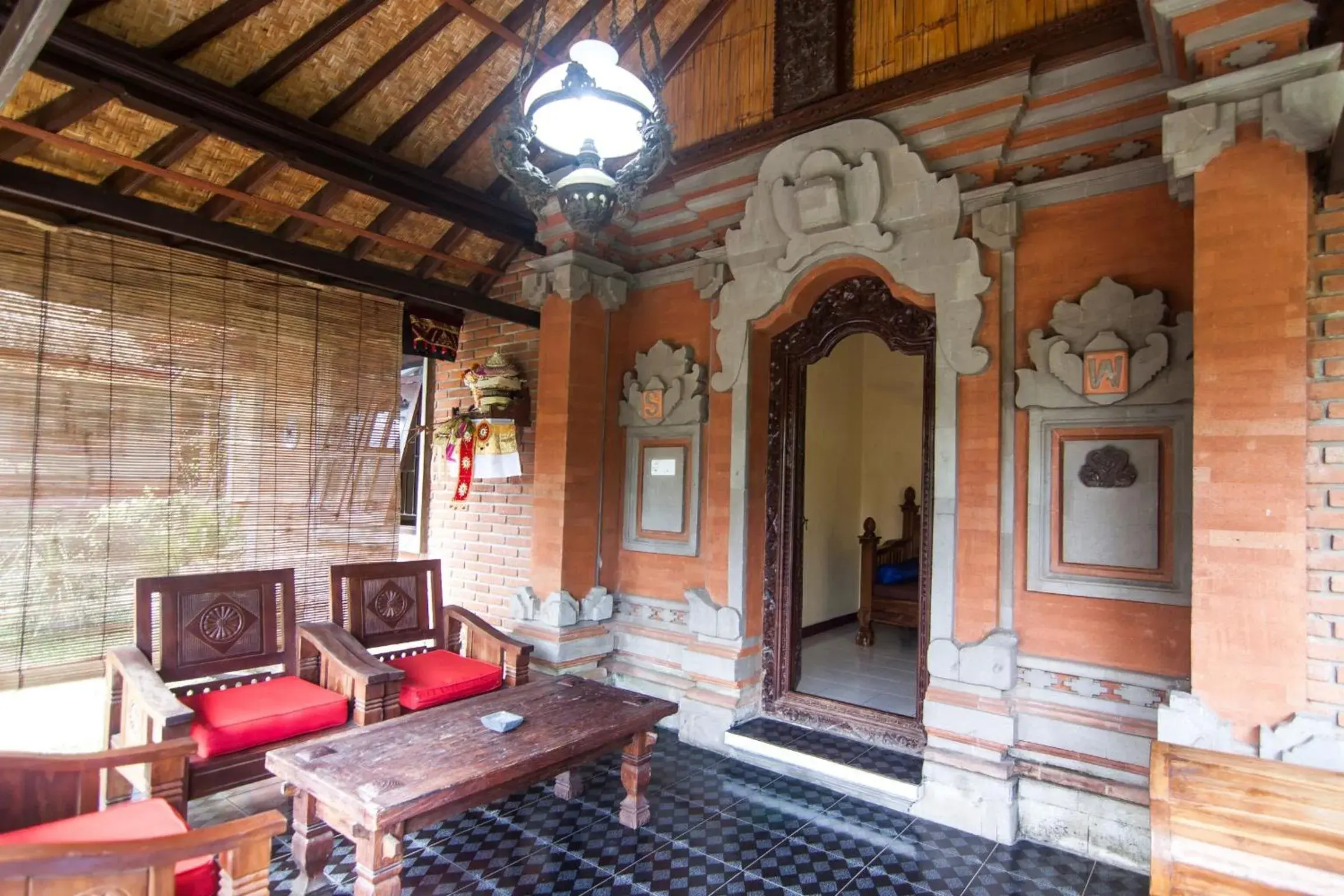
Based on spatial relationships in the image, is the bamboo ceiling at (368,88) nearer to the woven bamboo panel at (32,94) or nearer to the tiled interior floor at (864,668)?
the woven bamboo panel at (32,94)

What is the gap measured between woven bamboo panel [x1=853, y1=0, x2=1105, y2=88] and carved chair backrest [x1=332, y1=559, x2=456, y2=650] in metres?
3.66

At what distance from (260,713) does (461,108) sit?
3193 mm

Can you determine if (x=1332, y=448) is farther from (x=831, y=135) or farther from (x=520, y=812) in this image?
(x=520, y=812)

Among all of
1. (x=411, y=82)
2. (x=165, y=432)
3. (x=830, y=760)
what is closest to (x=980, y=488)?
(x=830, y=760)

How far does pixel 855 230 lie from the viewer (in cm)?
346

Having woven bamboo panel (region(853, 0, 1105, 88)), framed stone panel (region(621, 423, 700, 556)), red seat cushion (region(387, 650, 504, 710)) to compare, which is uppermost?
woven bamboo panel (region(853, 0, 1105, 88))

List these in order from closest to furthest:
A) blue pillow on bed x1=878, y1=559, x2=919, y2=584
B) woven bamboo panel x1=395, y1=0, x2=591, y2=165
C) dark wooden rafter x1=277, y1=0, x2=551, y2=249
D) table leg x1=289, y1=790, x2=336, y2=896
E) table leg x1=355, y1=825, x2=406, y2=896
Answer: table leg x1=355, y1=825, x2=406, y2=896 < table leg x1=289, y1=790, x2=336, y2=896 < dark wooden rafter x1=277, y1=0, x2=551, y2=249 < woven bamboo panel x1=395, y1=0, x2=591, y2=165 < blue pillow on bed x1=878, y1=559, x2=919, y2=584

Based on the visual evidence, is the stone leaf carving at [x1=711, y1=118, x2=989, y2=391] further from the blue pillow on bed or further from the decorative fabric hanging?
the blue pillow on bed

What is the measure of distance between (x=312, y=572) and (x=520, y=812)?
2.24m

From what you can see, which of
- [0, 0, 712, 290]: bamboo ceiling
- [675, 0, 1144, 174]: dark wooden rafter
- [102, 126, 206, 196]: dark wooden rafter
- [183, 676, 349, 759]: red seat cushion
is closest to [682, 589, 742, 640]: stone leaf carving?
[183, 676, 349, 759]: red seat cushion

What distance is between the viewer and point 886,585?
5836mm

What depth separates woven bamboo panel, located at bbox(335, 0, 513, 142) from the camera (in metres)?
3.49

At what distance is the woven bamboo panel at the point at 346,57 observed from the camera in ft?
10.6

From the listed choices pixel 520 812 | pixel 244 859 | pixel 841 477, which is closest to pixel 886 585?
pixel 841 477
